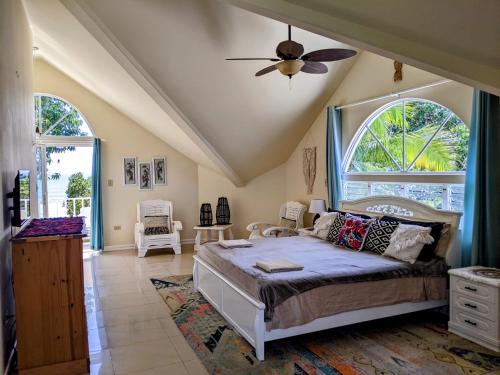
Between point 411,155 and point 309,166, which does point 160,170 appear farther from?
point 411,155

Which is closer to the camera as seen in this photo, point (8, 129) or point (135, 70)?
point (8, 129)

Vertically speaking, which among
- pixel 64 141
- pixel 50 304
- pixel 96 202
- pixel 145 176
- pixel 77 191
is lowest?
pixel 50 304

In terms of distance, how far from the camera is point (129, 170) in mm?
7441

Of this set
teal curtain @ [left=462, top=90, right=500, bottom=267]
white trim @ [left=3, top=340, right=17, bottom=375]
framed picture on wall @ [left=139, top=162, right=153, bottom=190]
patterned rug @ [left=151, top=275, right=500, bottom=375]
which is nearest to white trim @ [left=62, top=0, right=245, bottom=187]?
framed picture on wall @ [left=139, top=162, right=153, bottom=190]

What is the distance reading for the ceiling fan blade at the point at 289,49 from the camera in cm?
324

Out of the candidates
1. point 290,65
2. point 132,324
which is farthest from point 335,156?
point 132,324

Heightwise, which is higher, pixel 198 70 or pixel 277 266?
pixel 198 70

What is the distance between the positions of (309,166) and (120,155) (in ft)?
11.5

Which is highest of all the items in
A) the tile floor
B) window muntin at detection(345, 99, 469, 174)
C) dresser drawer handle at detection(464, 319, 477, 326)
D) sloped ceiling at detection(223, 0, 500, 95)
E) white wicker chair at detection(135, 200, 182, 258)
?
sloped ceiling at detection(223, 0, 500, 95)

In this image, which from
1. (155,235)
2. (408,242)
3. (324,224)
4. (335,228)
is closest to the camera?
(408,242)

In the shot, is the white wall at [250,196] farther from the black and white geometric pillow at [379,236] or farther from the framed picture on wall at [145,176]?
the black and white geometric pillow at [379,236]

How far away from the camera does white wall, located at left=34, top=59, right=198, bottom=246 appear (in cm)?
704

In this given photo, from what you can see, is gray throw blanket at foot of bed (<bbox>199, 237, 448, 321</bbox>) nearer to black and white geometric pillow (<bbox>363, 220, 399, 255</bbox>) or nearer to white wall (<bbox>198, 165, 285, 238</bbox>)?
black and white geometric pillow (<bbox>363, 220, 399, 255</bbox>)

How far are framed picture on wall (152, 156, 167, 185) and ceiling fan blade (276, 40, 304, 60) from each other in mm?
4749
